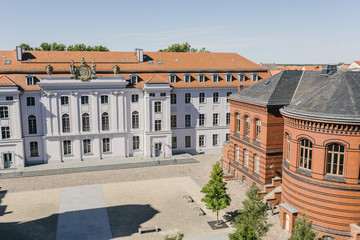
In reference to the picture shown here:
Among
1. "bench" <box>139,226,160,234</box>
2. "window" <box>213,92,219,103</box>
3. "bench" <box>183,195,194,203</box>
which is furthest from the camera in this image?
"window" <box>213,92,219,103</box>

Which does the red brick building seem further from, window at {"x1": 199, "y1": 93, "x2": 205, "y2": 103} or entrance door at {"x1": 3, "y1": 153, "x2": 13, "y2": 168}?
entrance door at {"x1": 3, "y1": 153, "x2": 13, "y2": 168}

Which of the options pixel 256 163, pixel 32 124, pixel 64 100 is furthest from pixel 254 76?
pixel 32 124

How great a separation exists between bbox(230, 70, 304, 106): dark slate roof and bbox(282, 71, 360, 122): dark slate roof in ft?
17.7

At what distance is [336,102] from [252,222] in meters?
11.8

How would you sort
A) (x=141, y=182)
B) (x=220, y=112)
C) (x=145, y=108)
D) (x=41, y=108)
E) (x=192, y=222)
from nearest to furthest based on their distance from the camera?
(x=192, y=222), (x=141, y=182), (x=41, y=108), (x=145, y=108), (x=220, y=112)

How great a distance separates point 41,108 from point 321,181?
1485 inches

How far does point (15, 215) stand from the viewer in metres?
31.8

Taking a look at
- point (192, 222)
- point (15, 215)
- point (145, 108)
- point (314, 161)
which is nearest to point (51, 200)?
point (15, 215)

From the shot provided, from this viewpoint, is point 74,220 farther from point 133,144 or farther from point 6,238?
point 133,144

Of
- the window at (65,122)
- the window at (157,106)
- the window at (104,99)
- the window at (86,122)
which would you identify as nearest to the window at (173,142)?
the window at (157,106)

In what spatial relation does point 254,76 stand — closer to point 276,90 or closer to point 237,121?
point 237,121

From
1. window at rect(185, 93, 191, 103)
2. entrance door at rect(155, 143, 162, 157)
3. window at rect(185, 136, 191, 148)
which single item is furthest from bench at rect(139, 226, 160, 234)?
window at rect(185, 93, 191, 103)

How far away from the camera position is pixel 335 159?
1011 inches

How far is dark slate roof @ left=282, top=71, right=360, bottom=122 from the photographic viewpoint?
2475 cm
